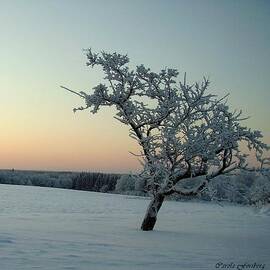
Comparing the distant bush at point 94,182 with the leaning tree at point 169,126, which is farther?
the distant bush at point 94,182

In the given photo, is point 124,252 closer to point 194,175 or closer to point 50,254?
point 50,254

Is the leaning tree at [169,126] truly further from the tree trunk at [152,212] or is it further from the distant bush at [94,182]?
→ the distant bush at [94,182]

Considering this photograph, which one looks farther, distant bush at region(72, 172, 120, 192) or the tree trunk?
distant bush at region(72, 172, 120, 192)

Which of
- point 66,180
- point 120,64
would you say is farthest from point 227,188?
point 66,180

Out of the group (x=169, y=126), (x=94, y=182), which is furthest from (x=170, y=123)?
(x=94, y=182)

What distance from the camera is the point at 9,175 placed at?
507 ft

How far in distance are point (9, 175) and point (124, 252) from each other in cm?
15080

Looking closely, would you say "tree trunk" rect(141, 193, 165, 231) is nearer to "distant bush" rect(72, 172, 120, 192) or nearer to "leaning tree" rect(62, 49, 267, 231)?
"leaning tree" rect(62, 49, 267, 231)

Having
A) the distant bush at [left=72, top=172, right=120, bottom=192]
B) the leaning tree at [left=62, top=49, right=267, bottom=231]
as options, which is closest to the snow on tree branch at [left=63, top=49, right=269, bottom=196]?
the leaning tree at [left=62, top=49, right=267, bottom=231]

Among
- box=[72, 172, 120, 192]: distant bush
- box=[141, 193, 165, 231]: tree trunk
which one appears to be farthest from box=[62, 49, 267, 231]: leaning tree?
box=[72, 172, 120, 192]: distant bush

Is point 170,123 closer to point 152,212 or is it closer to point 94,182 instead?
point 152,212

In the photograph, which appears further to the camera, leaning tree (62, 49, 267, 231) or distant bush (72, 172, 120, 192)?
distant bush (72, 172, 120, 192)

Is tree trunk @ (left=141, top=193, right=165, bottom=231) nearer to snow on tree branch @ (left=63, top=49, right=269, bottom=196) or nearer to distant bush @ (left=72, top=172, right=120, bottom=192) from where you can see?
snow on tree branch @ (left=63, top=49, right=269, bottom=196)

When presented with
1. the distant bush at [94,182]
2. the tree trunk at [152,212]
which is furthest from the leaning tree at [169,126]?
the distant bush at [94,182]
